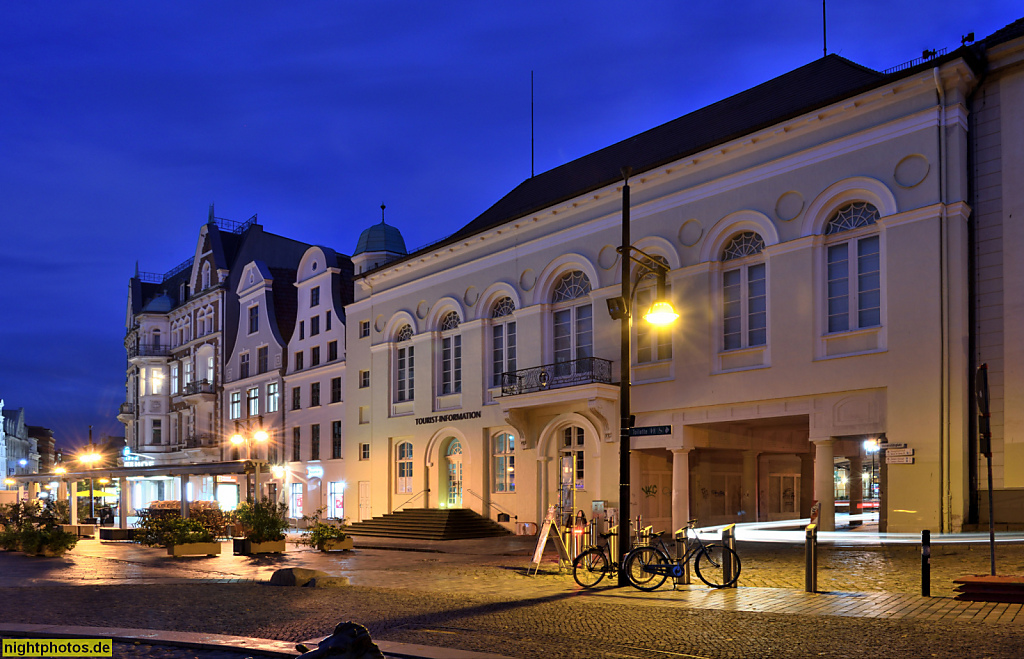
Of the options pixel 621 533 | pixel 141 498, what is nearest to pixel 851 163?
pixel 621 533

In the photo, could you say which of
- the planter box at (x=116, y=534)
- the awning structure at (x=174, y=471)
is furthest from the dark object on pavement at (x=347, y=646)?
the planter box at (x=116, y=534)

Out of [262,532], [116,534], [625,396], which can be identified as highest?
[625,396]

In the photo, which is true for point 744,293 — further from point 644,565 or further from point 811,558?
point 811,558

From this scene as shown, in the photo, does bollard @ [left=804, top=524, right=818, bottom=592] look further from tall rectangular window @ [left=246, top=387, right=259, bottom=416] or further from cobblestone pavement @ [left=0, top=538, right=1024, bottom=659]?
tall rectangular window @ [left=246, top=387, right=259, bottom=416]

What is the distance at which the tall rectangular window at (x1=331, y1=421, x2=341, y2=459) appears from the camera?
43.2m

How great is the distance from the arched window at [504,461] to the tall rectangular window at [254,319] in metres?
22.5

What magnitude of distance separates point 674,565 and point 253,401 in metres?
40.9

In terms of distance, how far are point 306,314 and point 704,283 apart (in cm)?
2563

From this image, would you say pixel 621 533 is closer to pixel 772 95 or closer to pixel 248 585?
pixel 248 585

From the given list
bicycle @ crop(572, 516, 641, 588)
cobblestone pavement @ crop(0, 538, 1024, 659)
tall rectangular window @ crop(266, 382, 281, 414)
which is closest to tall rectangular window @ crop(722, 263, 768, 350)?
cobblestone pavement @ crop(0, 538, 1024, 659)

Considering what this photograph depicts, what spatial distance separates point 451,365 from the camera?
35.8 metres

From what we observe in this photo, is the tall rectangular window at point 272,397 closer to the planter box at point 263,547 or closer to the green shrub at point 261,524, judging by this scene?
the green shrub at point 261,524

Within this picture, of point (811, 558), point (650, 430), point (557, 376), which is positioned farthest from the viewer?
point (557, 376)

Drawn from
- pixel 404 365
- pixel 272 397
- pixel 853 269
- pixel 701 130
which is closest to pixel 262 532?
pixel 404 365
